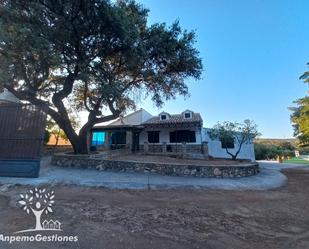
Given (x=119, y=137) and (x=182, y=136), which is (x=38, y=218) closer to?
(x=182, y=136)

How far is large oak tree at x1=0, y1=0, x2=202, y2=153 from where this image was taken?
9.73 m

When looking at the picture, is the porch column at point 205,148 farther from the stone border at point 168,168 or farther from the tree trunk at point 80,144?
the tree trunk at point 80,144

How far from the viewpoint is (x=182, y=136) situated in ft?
66.9

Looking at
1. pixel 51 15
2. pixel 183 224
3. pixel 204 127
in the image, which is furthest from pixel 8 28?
pixel 204 127

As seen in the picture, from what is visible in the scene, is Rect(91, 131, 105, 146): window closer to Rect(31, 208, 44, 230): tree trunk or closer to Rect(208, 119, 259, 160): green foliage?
Rect(208, 119, 259, 160): green foliage

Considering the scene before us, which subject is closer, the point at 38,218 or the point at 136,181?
the point at 38,218

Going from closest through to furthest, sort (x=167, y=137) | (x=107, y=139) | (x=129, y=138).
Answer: (x=167, y=137)
(x=129, y=138)
(x=107, y=139)

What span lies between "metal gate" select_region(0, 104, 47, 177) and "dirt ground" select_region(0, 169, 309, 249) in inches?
77.4

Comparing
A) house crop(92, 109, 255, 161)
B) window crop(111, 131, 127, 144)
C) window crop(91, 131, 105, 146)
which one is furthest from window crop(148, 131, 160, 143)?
window crop(91, 131, 105, 146)

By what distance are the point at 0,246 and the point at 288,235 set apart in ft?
18.7

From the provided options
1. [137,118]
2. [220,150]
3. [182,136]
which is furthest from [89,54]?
[220,150]

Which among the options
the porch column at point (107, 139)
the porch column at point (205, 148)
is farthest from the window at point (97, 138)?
the porch column at point (205, 148)

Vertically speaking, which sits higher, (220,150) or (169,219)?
(220,150)

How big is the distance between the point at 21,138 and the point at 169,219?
26.4ft
